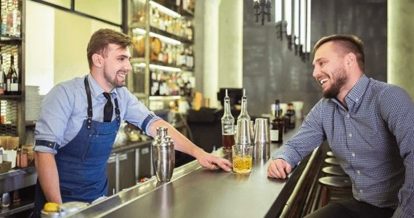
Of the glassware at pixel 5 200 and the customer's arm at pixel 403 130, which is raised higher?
the customer's arm at pixel 403 130

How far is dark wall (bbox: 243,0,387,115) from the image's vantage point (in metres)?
9.73

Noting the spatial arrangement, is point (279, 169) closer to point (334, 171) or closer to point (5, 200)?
point (334, 171)

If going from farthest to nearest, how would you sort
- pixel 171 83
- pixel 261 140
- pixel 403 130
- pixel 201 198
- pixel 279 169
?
1. pixel 171 83
2. pixel 261 140
3. pixel 279 169
4. pixel 403 130
5. pixel 201 198

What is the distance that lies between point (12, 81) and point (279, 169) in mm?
2634

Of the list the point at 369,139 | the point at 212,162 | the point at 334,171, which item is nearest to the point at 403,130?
the point at 369,139

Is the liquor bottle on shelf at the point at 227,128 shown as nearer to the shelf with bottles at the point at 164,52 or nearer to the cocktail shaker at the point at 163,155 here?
the cocktail shaker at the point at 163,155

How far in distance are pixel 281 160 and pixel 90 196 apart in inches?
36.6

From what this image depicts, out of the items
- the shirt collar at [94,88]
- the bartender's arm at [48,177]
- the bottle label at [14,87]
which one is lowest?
the bartender's arm at [48,177]

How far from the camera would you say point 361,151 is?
7.36 ft

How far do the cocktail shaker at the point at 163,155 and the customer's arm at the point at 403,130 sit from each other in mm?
890

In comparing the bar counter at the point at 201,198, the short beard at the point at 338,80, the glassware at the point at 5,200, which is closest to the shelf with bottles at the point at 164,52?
the glassware at the point at 5,200

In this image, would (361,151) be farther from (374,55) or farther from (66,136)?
(374,55)

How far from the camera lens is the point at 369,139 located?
2195 mm

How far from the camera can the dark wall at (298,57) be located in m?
9.73
